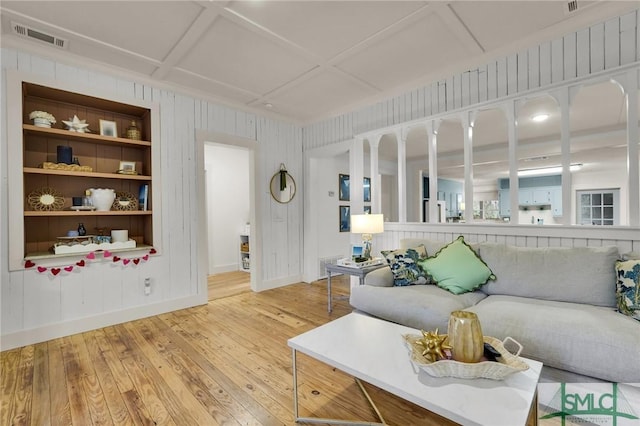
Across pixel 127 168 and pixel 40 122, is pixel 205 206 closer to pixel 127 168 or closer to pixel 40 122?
pixel 127 168

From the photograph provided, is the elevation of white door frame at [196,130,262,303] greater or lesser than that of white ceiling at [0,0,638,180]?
lesser

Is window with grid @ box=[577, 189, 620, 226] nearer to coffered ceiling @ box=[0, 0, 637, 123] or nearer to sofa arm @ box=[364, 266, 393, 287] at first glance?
coffered ceiling @ box=[0, 0, 637, 123]

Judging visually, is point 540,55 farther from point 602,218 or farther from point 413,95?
point 602,218

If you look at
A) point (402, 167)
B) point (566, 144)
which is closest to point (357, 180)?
point (402, 167)

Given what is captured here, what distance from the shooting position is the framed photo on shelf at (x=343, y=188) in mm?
5383

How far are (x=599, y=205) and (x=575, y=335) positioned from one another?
773 centimetres

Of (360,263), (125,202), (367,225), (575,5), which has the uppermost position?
(575,5)

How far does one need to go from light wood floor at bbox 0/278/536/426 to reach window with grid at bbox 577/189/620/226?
7891 mm

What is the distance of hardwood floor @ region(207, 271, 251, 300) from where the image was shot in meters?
4.11

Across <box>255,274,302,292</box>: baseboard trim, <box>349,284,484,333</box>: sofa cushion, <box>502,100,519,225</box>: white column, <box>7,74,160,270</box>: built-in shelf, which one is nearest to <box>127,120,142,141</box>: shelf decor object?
<box>7,74,160,270</box>: built-in shelf

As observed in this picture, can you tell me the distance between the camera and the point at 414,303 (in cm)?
222

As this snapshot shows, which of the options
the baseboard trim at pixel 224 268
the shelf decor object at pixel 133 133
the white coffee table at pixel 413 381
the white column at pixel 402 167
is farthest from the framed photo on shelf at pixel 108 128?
the white column at pixel 402 167

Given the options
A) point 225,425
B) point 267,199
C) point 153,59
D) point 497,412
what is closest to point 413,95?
point 267,199

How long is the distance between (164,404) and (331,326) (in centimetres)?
110
